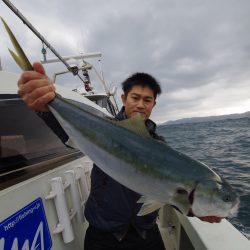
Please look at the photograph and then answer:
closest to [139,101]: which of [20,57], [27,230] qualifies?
[20,57]

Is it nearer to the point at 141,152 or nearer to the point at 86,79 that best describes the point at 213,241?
the point at 141,152

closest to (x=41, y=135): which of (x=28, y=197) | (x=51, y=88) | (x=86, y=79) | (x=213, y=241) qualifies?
(x=28, y=197)

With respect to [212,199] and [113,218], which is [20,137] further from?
[212,199]

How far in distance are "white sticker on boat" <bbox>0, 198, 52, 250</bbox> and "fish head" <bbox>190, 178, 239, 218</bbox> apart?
115cm

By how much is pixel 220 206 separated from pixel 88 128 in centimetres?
96

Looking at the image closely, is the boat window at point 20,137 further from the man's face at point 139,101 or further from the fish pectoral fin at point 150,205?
the fish pectoral fin at point 150,205

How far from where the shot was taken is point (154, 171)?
1.70m

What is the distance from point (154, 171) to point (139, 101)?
4.59ft

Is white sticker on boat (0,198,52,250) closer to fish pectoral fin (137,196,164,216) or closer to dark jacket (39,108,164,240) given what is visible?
dark jacket (39,108,164,240)

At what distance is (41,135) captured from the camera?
9.52 ft

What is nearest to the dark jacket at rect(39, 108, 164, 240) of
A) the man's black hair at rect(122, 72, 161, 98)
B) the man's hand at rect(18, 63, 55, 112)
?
the man's hand at rect(18, 63, 55, 112)

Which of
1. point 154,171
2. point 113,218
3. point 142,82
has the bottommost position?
point 113,218

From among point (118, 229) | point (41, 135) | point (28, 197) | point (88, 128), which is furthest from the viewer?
point (41, 135)

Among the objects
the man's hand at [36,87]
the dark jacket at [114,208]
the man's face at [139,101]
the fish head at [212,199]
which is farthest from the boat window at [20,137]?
the fish head at [212,199]
